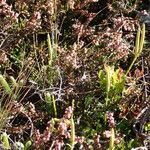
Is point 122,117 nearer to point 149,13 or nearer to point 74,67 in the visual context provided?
point 74,67

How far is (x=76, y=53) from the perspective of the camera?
256 cm

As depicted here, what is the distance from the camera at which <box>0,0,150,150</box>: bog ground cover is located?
7.25 ft

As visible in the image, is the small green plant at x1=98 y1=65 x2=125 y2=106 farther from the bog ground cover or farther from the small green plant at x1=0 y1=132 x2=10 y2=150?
the small green plant at x1=0 y1=132 x2=10 y2=150

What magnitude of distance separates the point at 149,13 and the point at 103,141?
126 cm

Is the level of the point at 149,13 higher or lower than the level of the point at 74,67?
higher

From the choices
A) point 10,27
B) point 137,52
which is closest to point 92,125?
point 137,52

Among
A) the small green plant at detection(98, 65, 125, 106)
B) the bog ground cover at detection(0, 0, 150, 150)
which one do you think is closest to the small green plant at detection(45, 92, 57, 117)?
the bog ground cover at detection(0, 0, 150, 150)

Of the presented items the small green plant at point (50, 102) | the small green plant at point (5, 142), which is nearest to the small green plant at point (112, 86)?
the small green plant at point (50, 102)

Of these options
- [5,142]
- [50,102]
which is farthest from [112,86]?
[5,142]

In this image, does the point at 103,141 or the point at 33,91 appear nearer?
the point at 103,141

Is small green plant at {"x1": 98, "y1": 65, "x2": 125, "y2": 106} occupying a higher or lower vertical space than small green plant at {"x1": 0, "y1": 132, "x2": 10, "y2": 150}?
higher

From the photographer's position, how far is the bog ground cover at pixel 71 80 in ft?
7.25

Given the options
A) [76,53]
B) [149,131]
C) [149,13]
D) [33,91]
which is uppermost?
[149,13]

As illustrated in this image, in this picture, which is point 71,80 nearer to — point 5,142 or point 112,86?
point 112,86
